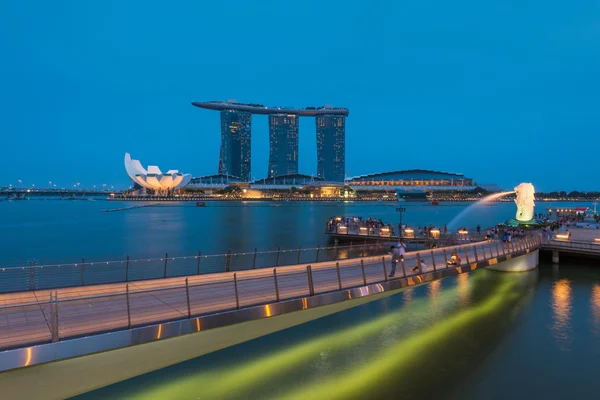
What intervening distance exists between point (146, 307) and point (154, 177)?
489 feet

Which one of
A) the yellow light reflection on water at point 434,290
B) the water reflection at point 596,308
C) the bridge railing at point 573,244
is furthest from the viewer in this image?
the bridge railing at point 573,244

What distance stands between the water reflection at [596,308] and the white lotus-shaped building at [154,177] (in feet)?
466

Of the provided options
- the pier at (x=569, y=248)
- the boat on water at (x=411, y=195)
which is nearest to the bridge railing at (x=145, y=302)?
the pier at (x=569, y=248)

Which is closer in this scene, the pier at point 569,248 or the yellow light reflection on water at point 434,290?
the yellow light reflection on water at point 434,290

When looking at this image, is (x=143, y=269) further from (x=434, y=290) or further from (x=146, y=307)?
(x=434, y=290)

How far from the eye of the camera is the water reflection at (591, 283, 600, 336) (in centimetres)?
1388

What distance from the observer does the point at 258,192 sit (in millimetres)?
174125

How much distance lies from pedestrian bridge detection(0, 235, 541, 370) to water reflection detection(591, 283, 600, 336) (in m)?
5.89

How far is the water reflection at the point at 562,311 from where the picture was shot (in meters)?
13.1

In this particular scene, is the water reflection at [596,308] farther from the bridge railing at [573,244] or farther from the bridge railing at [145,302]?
the bridge railing at [145,302]

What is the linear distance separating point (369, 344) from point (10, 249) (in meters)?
36.3

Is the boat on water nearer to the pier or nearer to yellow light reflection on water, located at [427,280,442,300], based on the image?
the pier

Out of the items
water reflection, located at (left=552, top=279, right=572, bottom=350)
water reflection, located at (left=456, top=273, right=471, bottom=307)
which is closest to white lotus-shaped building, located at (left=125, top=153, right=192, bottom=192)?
water reflection, located at (left=456, top=273, right=471, bottom=307)

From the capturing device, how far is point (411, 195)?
549 feet
